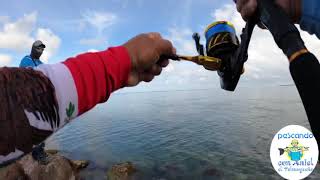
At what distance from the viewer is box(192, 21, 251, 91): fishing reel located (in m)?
3.03

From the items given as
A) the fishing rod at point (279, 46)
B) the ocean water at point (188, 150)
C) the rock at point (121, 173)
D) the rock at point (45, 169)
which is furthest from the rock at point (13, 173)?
the fishing rod at point (279, 46)

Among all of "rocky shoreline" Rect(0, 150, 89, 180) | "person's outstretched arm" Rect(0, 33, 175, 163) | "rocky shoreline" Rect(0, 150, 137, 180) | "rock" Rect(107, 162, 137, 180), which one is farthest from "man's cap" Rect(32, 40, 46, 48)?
"rock" Rect(107, 162, 137, 180)

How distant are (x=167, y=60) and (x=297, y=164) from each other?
33613 mm

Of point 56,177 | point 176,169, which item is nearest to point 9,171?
point 56,177

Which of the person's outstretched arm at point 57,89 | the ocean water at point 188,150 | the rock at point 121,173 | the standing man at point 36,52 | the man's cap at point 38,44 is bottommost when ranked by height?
the ocean water at point 188,150

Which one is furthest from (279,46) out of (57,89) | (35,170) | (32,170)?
(35,170)

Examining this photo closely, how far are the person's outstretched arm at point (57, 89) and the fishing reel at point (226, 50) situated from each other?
1.30 meters

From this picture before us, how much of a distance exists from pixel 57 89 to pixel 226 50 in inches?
96.1

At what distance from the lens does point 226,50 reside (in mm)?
3516

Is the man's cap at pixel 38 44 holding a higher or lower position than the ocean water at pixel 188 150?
higher

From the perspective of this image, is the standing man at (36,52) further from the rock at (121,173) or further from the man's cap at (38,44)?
the rock at (121,173)

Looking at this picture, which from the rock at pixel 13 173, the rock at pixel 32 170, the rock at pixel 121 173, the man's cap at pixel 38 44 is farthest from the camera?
the rock at pixel 121 173

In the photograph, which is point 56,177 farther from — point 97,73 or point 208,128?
point 208,128

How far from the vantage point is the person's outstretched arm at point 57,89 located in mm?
1349
